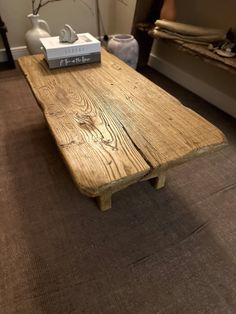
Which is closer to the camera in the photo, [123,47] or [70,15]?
[123,47]

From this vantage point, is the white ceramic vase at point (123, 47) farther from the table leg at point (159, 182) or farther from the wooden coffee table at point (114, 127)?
the table leg at point (159, 182)

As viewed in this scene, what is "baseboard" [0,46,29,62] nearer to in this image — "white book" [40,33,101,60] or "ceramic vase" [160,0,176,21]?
"white book" [40,33,101,60]

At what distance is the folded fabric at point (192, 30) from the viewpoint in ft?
5.10

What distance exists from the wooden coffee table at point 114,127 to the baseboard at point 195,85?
3.03 ft

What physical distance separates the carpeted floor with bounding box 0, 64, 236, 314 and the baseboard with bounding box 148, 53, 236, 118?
565 mm

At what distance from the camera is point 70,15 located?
241cm

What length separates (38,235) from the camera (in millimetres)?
991

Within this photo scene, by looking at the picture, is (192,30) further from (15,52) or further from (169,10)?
(15,52)

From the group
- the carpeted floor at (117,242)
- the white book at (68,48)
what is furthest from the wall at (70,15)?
the carpeted floor at (117,242)

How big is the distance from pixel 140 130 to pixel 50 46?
762 millimetres

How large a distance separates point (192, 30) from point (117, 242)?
1.52 m

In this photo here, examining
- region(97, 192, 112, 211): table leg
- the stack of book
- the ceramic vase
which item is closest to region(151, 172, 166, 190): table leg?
region(97, 192, 112, 211): table leg

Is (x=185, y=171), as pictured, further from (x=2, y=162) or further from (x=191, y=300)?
(x=2, y=162)

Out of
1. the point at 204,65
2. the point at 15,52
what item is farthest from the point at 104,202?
the point at 15,52
